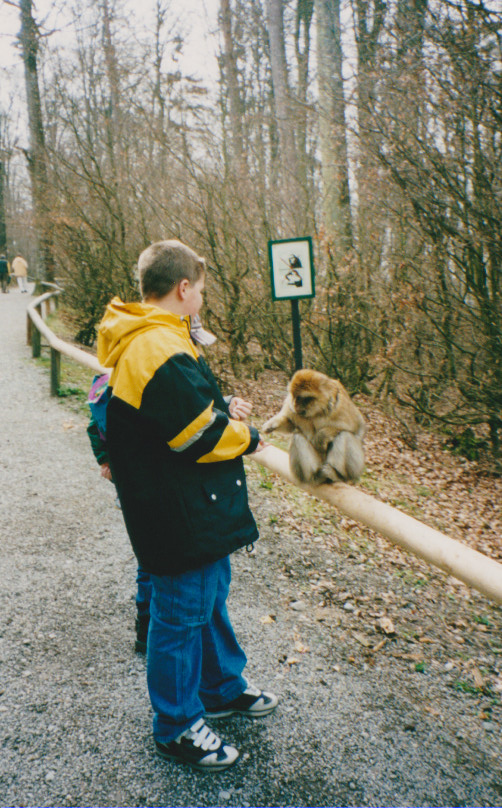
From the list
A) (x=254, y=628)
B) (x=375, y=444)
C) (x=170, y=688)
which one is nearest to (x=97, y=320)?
(x=375, y=444)

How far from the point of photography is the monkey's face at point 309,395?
3201 millimetres

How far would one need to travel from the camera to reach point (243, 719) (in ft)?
8.19

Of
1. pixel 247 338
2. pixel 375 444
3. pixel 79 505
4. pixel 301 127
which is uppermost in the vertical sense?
pixel 301 127

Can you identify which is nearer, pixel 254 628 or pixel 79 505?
pixel 254 628

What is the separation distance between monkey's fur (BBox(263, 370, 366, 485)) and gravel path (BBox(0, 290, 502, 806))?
935 mm

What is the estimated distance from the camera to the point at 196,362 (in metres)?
2.00

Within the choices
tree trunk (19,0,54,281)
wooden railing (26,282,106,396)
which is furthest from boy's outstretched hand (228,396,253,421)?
tree trunk (19,0,54,281)

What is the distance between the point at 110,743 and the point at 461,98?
5.93 metres

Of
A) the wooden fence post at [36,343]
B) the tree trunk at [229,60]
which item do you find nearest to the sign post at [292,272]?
the wooden fence post at [36,343]

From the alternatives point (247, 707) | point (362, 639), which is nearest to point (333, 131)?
point (362, 639)

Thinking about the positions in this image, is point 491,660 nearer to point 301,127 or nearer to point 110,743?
point 110,743

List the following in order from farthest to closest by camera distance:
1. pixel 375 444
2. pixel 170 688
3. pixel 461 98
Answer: pixel 375 444, pixel 461 98, pixel 170 688

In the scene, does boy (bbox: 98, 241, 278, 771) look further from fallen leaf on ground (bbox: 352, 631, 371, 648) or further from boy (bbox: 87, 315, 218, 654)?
fallen leaf on ground (bbox: 352, 631, 371, 648)

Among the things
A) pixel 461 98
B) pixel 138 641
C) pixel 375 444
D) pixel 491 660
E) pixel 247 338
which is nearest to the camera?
pixel 138 641
